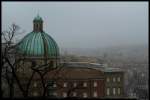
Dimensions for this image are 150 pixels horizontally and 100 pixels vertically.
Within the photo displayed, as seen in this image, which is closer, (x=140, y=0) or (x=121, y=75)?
(x=140, y=0)

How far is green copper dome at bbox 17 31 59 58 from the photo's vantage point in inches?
886

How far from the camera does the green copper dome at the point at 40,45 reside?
22500mm

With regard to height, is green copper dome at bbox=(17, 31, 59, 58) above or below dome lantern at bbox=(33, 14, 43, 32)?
below

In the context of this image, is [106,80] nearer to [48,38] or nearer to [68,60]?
[68,60]

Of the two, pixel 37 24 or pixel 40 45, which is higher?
pixel 37 24

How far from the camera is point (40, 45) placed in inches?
921

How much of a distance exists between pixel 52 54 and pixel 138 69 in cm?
946

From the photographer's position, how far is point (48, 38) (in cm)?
2364

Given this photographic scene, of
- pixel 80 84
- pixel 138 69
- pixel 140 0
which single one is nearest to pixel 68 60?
pixel 80 84

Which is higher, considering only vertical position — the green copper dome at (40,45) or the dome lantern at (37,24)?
the dome lantern at (37,24)

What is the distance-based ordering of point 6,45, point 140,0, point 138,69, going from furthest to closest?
point 138,69 → point 6,45 → point 140,0

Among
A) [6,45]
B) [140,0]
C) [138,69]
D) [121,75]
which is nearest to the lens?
[140,0]

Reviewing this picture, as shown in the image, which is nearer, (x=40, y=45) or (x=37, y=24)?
(x=40, y=45)

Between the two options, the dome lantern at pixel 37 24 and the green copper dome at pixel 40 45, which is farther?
the dome lantern at pixel 37 24
